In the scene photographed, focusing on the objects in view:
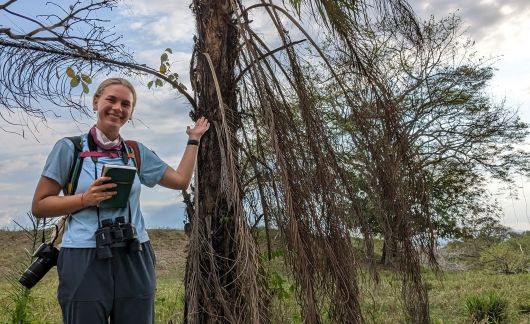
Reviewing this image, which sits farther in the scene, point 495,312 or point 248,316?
point 495,312

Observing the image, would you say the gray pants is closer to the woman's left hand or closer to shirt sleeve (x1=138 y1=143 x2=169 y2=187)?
shirt sleeve (x1=138 y1=143 x2=169 y2=187)

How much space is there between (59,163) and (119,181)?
0.31m

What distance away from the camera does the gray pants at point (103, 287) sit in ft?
8.38

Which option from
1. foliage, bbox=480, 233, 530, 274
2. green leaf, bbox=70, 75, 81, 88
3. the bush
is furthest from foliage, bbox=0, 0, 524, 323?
foliage, bbox=480, 233, 530, 274

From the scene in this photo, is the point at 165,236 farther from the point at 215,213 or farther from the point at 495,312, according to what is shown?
the point at 215,213

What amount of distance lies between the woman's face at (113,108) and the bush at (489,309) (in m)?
5.14

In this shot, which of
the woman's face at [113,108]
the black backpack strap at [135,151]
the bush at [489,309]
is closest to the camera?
the woman's face at [113,108]

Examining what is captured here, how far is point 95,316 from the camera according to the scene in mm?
2570

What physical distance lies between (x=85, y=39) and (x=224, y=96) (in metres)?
1.28

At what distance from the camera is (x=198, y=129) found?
3.57 m

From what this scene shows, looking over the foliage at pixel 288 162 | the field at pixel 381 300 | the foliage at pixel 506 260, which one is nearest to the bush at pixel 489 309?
the field at pixel 381 300

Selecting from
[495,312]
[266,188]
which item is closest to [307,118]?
[266,188]

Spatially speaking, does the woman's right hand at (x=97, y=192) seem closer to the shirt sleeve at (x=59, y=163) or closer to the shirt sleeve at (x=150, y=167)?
the shirt sleeve at (x=59, y=163)

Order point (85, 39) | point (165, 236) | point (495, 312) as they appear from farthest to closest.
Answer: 1. point (165, 236)
2. point (495, 312)
3. point (85, 39)
